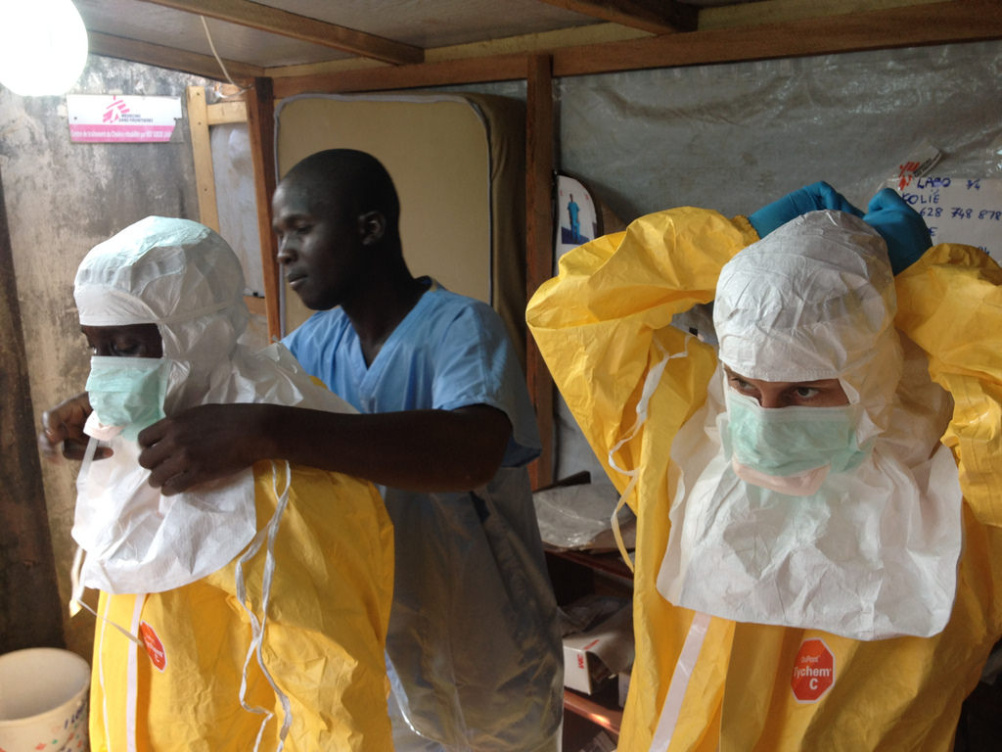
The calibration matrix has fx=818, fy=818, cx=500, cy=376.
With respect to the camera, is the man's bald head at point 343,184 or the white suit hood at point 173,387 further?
the man's bald head at point 343,184

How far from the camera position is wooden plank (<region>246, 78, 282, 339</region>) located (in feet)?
10.5

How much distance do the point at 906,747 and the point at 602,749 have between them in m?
1.24

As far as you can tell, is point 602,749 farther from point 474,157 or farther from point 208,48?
point 208,48

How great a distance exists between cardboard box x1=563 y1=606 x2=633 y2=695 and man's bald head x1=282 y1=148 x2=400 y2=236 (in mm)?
1157

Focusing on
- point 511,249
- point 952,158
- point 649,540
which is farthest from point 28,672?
point 952,158

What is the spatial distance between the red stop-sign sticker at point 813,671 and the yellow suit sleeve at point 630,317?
0.33 meters

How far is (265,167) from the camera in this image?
323 centimetres

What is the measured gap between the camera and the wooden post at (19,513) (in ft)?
9.41

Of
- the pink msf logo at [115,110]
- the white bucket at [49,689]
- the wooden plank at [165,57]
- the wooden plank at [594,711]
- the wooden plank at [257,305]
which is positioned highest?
the wooden plank at [165,57]

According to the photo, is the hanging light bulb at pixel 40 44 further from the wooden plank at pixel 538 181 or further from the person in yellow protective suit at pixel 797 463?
the person in yellow protective suit at pixel 797 463

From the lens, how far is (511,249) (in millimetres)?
2506

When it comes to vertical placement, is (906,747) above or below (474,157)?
below

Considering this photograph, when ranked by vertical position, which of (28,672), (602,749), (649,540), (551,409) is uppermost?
(649,540)

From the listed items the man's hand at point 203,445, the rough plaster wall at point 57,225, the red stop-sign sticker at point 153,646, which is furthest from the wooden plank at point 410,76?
the red stop-sign sticker at point 153,646
